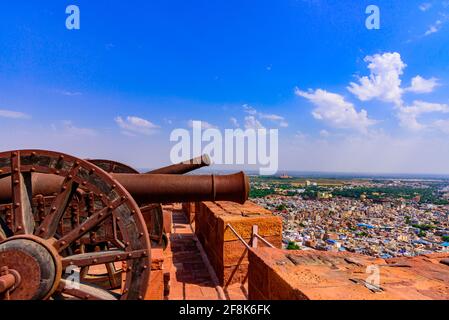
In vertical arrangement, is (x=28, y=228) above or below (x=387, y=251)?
above

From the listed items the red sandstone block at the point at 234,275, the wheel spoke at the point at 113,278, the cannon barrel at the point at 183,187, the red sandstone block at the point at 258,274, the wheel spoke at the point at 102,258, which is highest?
the cannon barrel at the point at 183,187

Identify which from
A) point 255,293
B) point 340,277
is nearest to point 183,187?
point 255,293

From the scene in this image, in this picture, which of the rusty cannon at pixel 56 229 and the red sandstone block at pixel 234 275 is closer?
the rusty cannon at pixel 56 229

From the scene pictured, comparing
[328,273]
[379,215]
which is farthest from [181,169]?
[379,215]

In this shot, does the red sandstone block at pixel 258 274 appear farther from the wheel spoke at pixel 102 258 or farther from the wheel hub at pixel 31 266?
the wheel hub at pixel 31 266

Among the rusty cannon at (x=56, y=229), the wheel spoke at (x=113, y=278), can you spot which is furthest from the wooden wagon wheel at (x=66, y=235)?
the wheel spoke at (x=113, y=278)

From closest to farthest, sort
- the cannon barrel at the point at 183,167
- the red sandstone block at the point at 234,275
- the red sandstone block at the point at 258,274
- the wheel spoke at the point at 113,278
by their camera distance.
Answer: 1. the red sandstone block at the point at 258,274
2. the wheel spoke at the point at 113,278
3. the cannon barrel at the point at 183,167
4. the red sandstone block at the point at 234,275
